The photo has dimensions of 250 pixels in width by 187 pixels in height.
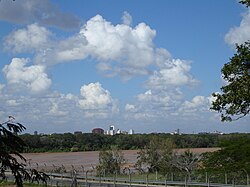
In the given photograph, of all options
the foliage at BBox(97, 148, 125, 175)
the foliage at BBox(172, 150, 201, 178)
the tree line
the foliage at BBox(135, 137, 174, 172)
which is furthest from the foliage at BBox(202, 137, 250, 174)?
the foliage at BBox(97, 148, 125, 175)

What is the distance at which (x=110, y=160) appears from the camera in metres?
56.0

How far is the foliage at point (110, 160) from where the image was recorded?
54.1m

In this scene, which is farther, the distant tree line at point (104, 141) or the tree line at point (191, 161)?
the distant tree line at point (104, 141)

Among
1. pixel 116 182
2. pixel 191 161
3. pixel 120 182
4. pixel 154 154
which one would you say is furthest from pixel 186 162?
pixel 116 182

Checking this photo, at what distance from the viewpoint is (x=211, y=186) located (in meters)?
35.4

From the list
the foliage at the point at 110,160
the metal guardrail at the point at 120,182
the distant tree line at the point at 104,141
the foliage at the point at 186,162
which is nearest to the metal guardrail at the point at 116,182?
the metal guardrail at the point at 120,182

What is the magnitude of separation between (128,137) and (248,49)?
90.9 meters

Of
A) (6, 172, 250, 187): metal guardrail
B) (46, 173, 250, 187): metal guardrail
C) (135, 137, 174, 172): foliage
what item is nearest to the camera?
(46, 173, 250, 187): metal guardrail

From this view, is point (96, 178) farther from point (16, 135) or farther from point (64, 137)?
point (64, 137)

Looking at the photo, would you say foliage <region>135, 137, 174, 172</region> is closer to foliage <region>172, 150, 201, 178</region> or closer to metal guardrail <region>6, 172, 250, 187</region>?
foliage <region>172, 150, 201, 178</region>

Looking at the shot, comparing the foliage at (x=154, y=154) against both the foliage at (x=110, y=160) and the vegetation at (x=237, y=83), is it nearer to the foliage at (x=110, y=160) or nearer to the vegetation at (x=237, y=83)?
the foliage at (x=110, y=160)

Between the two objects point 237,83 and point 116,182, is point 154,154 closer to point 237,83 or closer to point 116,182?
point 116,182

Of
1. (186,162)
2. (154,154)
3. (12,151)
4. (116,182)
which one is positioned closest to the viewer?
(12,151)

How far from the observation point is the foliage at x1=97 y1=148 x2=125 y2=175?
177 feet
